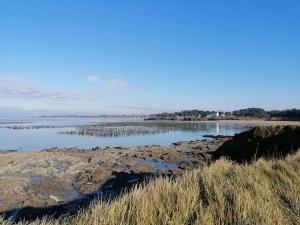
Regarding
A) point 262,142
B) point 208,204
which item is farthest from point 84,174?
point 208,204

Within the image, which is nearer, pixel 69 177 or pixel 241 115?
pixel 69 177

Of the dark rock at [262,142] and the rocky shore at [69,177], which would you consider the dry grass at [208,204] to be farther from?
the dark rock at [262,142]

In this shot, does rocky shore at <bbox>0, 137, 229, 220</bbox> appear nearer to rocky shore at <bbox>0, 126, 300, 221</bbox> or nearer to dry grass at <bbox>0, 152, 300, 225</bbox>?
rocky shore at <bbox>0, 126, 300, 221</bbox>

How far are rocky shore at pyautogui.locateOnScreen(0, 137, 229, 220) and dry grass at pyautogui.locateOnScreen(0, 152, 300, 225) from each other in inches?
117

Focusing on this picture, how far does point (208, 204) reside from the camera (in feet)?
17.4

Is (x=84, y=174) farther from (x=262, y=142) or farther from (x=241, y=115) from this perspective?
(x=241, y=115)

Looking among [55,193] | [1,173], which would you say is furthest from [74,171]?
[55,193]

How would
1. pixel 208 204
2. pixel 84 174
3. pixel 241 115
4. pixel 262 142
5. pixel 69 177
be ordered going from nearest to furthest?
1. pixel 208 204
2. pixel 262 142
3. pixel 69 177
4. pixel 84 174
5. pixel 241 115

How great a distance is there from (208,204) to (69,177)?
13412mm

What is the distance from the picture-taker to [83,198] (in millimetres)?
13773

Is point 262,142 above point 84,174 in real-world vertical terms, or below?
above

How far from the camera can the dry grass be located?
15.0 ft

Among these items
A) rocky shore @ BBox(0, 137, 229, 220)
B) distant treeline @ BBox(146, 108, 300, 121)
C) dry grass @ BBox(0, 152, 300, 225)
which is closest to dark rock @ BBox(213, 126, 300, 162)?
rocky shore @ BBox(0, 137, 229, 220)

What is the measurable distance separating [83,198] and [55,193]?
1.47 m
